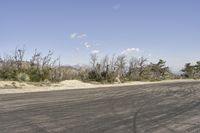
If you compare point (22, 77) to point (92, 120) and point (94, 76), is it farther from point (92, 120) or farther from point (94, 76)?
point (92, 120)

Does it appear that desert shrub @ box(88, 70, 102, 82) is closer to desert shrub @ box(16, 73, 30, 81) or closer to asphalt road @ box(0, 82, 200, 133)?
desert shrub @ box(16, 73, 30, 81)

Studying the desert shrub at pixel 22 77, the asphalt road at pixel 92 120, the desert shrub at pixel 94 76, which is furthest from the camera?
the desert shrub at pixel 94 76

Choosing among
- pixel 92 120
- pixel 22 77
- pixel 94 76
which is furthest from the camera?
pixel 94 76

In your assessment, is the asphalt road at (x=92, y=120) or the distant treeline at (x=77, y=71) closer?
the asphalt road at (x=92, y=120)

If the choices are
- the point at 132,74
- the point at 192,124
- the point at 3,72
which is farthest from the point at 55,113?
the point at 132,74

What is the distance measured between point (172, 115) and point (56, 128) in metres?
5.50

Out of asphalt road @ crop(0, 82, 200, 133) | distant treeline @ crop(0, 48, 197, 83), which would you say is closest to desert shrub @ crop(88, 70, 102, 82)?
distant treeline @ crop(0, 48, 197, 83)

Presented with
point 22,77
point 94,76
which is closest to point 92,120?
point 22,77

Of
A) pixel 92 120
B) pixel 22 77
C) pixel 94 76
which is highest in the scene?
pixel 94 76

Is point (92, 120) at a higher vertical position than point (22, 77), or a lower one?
lower

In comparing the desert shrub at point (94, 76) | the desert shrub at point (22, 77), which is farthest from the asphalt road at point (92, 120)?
the desert shrub at point (94, 76)

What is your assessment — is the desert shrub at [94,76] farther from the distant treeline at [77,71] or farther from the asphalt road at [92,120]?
the asphalt road at [92,120]

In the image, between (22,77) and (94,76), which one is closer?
(22,77)

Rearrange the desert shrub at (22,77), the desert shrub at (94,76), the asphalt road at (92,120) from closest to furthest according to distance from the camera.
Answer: the asphalt road at (92,120) → the desert shrub at (22,77) → the desert shrub at (94,76)
